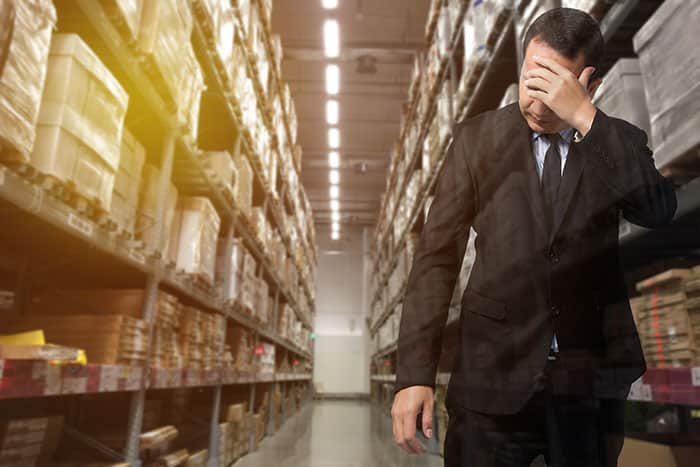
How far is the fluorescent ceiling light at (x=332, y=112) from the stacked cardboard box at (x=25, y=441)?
33.7 feet

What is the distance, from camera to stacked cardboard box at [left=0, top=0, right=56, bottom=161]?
1.58 metres

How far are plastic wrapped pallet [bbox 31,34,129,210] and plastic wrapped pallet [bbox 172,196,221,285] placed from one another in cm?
131

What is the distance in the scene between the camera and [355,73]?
11133 millimetres

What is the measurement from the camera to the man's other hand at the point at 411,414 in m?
1.14

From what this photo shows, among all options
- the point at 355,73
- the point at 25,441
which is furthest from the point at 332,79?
the point at 25,441

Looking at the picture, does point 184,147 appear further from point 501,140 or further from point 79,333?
point 501,140

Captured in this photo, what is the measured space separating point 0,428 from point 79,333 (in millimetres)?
509

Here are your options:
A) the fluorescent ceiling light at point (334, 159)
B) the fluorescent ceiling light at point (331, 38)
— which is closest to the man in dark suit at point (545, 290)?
the fluorescent ceiling light at point (331, 38)

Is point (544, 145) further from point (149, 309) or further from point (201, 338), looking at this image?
point (201, 338)

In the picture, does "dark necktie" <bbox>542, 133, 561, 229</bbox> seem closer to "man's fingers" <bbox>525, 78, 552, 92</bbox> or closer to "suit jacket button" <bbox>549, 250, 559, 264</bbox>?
"suit jacket button" <bbox>549, 250, 559, 264</bbox>

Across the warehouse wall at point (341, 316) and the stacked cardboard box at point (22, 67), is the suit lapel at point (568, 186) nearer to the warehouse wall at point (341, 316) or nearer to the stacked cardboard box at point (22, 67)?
the stacked cardboard box at point (22, 67)

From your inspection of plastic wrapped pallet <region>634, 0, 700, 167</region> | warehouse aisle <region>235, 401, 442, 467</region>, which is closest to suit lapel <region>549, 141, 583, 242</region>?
plastic wrapped pallet <region>634, 0, 700, 167</region>

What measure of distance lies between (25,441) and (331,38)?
8.37m

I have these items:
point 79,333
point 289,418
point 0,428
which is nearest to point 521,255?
point 79,333
